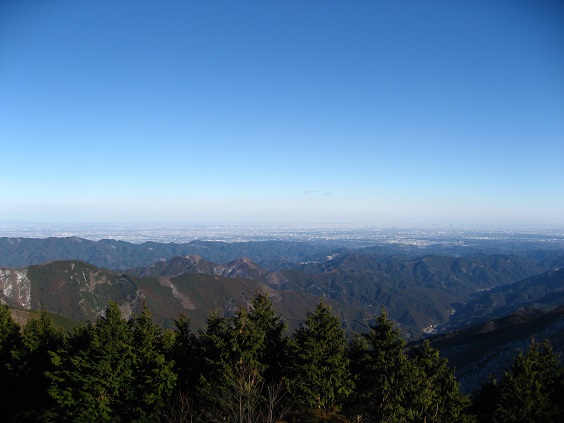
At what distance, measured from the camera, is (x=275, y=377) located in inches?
1091

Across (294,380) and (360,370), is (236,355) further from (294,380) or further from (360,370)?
(360,370)

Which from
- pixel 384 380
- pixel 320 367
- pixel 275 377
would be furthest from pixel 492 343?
pixel 320 367

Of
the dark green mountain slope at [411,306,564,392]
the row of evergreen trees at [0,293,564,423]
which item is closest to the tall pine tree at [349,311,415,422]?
the row of evergreen trees at [0,293,564,423]

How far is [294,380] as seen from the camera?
24125 millimetres

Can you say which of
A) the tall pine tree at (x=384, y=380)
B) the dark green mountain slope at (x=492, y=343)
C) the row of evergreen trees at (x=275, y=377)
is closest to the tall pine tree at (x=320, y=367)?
the row of evergreen trees at (x=275, y=377)

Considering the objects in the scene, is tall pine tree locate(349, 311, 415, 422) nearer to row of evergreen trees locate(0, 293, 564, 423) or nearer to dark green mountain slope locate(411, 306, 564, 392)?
row of evergreen trees locate(0, 293, 564, 423)

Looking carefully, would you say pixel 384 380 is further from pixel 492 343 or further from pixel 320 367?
pixel 492 343

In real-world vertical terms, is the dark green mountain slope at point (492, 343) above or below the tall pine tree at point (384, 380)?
below

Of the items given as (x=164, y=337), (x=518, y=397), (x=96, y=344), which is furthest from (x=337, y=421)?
(x=96, y=344)

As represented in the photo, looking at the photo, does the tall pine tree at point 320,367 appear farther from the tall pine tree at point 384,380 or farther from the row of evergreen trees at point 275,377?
the tall pine tree at point 384,380

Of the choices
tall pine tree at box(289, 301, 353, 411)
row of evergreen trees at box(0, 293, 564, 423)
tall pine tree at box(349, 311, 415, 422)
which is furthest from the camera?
tall pine tree at box(289, 301, 353, 411)

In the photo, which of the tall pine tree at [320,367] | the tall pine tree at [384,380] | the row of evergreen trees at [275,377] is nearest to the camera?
the tall pine tree at [384,380]

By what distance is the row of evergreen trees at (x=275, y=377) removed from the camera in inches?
923

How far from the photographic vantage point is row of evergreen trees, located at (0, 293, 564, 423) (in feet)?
76.9
